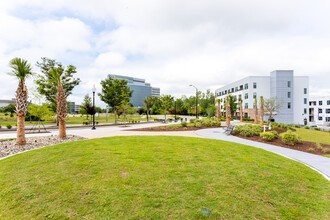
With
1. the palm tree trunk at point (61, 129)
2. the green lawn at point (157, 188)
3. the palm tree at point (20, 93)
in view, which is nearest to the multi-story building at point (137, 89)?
the palm tree trunk at point (61, 129)

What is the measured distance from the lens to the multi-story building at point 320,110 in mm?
66688

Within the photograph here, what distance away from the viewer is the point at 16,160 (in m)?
6.53

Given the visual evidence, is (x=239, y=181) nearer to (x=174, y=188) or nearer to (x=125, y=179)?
(x=174, y=188)

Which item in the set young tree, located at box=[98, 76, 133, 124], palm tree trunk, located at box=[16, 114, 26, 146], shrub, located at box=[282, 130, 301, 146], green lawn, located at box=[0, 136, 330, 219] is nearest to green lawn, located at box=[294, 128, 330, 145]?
shrub, located at box=[282, 130, 301, 146]

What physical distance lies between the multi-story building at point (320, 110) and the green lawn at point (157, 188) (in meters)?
84.3

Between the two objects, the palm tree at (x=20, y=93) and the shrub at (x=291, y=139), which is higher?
the palm tree at (x=20, y=93)

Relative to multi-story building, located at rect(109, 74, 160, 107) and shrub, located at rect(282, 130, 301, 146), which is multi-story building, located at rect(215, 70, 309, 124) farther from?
multi-story building, located at rect(109, 74, 160, 107)

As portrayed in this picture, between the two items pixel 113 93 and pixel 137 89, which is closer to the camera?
pixel 113 93

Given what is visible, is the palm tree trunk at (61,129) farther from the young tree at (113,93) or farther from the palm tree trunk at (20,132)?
the young tree at (113,93)

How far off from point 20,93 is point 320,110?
329 ft

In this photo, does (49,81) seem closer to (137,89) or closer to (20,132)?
(20,132)

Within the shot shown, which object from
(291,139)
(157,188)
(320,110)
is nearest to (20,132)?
(157,188)

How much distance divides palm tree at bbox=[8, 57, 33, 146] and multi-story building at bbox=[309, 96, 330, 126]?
9042cm

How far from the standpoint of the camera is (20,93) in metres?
9.91
